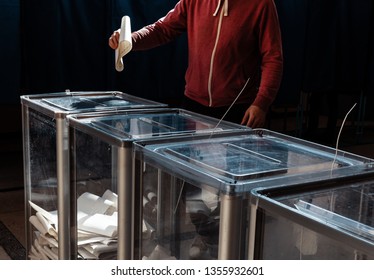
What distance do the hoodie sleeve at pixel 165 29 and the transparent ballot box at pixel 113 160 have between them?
0.48 m

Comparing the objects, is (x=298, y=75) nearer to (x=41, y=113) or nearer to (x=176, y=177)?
(x=41, y=113)

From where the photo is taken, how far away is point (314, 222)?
783 mm

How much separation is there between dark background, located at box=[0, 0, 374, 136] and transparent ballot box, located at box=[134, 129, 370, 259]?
8.74 feet

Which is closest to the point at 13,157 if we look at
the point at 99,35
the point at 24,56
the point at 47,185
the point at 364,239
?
the point at 24,56

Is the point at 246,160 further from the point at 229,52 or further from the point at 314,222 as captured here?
the point at 229,52

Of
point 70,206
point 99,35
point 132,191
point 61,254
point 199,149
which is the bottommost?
point 61,254

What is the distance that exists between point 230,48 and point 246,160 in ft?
2.79

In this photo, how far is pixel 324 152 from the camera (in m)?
1.18

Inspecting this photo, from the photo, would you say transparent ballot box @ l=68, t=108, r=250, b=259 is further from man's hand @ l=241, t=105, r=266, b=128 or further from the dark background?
the dark background

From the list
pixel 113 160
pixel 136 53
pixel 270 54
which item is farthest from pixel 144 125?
pixel 136 53

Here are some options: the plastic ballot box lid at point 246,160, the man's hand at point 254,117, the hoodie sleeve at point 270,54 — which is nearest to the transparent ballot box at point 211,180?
the plastic ballot box lid at point 246,160

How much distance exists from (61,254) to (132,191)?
19.2 inches

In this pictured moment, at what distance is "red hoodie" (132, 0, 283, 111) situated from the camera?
1.80m

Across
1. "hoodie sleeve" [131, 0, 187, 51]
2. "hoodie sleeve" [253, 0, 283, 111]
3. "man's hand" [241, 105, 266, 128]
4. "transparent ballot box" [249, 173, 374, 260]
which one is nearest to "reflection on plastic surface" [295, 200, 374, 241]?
"transparent ballot box" [249, 173, 374, 260]
